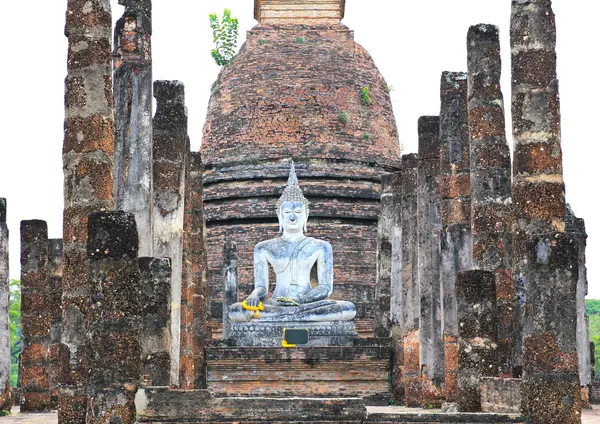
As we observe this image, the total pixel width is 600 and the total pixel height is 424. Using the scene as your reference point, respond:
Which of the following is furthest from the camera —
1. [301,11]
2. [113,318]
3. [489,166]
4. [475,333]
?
[301,11]

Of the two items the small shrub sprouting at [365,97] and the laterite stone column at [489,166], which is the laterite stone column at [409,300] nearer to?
the laterite stone column at [489,166]

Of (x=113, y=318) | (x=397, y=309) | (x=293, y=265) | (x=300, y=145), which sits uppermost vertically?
(x=300, y=145)

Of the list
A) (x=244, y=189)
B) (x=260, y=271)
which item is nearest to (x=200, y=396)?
(x=260, y=271)

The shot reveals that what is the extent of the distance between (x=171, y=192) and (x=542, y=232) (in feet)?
13.5

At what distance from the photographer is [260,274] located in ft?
62.8

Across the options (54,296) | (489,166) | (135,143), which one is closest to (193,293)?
(54,296)

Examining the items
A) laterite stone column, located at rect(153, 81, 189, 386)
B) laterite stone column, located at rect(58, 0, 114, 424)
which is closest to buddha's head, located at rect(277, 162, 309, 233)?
laterite stone column, located at rect(153, 81, 189, 386)

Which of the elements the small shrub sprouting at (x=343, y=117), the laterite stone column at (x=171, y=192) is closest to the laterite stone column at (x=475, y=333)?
the laterite stone column at (x=171, y=192)

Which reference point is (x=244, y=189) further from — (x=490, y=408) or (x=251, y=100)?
(x=490, y=408)

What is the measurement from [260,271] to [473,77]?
8072 mm

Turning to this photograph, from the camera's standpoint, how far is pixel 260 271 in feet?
63.0

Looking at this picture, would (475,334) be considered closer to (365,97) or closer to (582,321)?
(582,321)

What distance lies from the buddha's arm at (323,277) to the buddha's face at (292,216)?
52cm

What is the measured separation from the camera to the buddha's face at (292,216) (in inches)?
760
